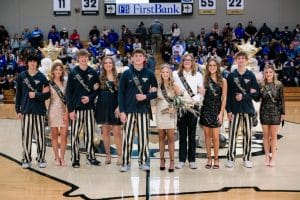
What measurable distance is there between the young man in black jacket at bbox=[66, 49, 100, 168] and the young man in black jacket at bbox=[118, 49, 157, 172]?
1.84 ft

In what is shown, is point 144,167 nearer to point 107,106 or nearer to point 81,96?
point 107,106

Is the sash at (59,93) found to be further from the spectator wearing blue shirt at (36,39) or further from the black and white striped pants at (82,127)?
the spectator wearing blue shirt at (36,39)

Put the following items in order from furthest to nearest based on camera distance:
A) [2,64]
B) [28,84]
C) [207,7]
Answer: [207,7], [2,64], [28,84]

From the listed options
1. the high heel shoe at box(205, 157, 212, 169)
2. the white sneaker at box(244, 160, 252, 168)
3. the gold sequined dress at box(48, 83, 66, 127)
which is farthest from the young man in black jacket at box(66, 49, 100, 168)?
the white sneaker at box(244, 160, 252, 168)

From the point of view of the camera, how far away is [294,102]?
18531 mm

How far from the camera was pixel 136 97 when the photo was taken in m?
7.71

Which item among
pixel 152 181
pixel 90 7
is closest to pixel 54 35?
pixel 90 7

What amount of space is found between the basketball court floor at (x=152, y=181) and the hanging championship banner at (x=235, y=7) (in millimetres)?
17964

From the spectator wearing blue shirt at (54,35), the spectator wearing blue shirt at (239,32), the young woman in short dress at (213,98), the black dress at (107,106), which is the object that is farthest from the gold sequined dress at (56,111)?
the spectator wearing blue shirt at (239,32)

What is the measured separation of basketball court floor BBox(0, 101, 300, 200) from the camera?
6.78 m

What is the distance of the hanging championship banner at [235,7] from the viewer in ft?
86.0

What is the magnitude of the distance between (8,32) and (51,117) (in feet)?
64.2

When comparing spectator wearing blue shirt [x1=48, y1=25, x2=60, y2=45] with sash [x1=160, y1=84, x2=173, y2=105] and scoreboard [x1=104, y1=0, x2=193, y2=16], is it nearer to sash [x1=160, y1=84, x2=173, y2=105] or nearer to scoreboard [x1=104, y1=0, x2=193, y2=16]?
scoreboard [x1=104, y1=0, x2=193, y2=16]

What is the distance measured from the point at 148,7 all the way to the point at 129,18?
3.73 ft
